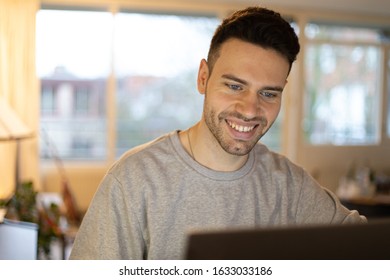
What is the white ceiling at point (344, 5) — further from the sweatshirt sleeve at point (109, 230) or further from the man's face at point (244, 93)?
the sweatshirt sleeve at point (109, 230)

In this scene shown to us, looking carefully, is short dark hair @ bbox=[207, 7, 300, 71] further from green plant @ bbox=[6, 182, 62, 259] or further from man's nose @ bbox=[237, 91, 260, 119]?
green plant @ bbox=[6, 182, 62, 259]

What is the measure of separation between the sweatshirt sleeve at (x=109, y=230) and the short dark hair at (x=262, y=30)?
30 cm

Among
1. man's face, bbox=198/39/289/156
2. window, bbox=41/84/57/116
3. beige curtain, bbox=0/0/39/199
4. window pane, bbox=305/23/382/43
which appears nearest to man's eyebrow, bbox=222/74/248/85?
man's face, bbox=198/39/289/156

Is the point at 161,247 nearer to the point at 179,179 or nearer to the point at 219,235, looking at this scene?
the point at 179,179

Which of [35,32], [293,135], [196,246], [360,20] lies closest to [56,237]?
[196,246]

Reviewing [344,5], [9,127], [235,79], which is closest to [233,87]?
[235,79]

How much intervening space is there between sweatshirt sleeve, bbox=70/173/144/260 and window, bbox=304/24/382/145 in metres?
3.54

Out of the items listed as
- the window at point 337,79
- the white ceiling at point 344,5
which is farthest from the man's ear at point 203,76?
the window at point 337,79

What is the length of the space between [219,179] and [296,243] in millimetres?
469

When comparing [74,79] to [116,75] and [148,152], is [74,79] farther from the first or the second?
[148,152]

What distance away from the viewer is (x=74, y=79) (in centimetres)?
418

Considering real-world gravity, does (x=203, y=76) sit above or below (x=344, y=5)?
below

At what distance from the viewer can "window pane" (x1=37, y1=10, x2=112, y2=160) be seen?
4.07m

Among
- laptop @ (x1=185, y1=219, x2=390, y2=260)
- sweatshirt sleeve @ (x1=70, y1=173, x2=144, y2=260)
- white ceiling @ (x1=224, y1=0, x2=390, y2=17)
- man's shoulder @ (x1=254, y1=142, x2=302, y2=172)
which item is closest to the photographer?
laptop @ (x1=185, y1=219, x2=390, y2=260)
